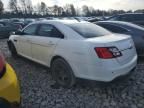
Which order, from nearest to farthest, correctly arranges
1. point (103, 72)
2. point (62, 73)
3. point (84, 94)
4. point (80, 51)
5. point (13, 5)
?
1. point (103, 72)
2. point (80, 51)
3. point (84, 94)
4. point (62, 73)
5. point (13, 5)

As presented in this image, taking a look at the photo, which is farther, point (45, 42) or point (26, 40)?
point (26, 40)

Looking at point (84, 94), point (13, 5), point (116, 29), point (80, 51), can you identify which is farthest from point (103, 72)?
point (13, 5)

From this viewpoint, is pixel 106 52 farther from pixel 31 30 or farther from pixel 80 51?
pixel 31 30

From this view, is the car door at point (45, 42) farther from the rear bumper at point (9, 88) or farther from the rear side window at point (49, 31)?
the rear bumper at point (9, 88)

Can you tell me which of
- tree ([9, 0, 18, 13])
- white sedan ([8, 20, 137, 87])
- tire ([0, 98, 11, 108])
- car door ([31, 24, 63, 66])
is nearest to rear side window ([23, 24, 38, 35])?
white sedan ([8, 20, 137, 87])

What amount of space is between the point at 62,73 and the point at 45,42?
94 centimetres

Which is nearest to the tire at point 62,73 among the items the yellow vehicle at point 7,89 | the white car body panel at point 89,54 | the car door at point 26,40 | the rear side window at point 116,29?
the white car body panel at point 89,54

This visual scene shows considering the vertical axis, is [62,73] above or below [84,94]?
above

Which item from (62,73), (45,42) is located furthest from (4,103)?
(45,42)

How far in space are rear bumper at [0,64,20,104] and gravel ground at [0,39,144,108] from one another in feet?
4.60

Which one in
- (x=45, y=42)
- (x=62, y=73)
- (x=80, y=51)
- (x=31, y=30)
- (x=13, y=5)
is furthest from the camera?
(x=13, y=5)

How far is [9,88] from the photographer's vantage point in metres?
2.99

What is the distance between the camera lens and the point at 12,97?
305 cm

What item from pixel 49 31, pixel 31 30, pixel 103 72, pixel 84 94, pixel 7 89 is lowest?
pixel 84 94
